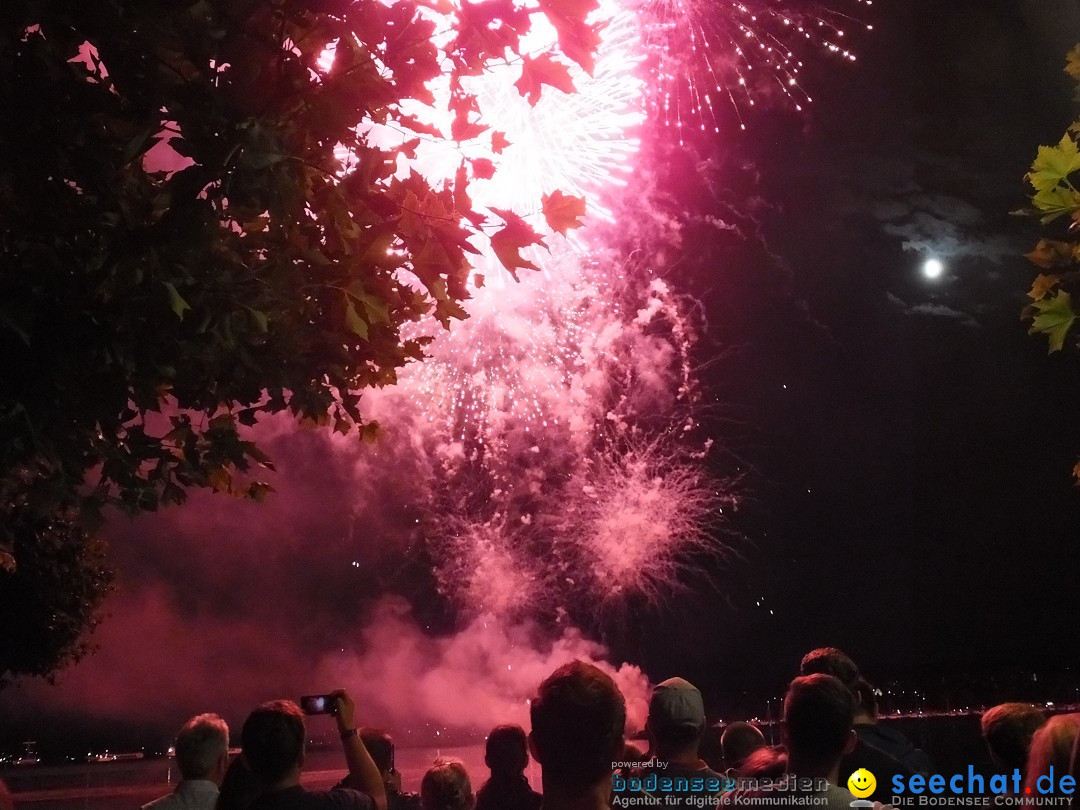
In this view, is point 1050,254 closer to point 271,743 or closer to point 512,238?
point 512,238

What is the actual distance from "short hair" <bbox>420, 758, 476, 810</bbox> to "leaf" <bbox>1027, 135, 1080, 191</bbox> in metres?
5.65

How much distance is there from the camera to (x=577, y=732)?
319 cm

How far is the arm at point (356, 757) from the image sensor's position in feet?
14.1

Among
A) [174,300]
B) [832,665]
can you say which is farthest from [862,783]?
[174,300]

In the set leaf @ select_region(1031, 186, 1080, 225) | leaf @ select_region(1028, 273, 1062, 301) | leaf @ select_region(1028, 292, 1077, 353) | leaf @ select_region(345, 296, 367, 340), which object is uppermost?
leaf @ select_region(1031, 186, 1080, 225)

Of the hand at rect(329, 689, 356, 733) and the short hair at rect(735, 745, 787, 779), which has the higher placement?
the hand at rect(329, 689, 356, 733)

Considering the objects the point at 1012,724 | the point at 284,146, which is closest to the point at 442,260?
the point at 284,146

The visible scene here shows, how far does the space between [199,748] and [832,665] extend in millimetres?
3552

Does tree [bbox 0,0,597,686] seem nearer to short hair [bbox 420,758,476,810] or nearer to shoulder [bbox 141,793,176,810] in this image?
shoulder [bbox 141,793,176,810]

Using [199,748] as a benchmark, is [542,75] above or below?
above

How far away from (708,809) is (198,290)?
372 cm

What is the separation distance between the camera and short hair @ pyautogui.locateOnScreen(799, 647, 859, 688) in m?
4.64

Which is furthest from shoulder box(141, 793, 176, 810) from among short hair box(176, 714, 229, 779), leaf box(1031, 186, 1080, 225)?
leaf box(1031, 186, 1080, 225)

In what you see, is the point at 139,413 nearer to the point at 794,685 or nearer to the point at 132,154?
the point at 132,154
